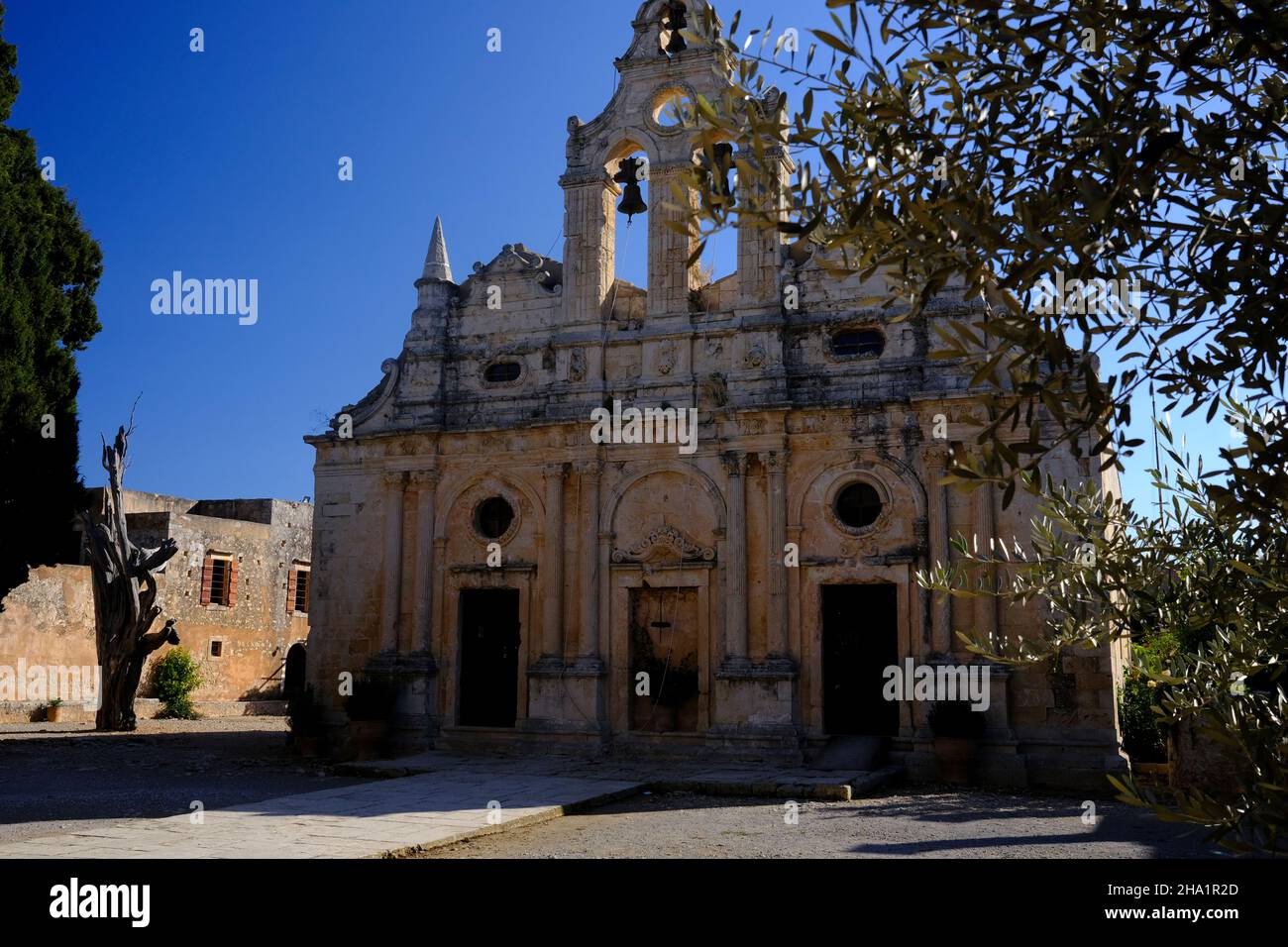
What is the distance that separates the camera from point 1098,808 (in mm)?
12969

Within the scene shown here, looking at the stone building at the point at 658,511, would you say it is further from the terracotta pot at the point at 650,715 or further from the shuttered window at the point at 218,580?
the shuttered window at the point at 218,580

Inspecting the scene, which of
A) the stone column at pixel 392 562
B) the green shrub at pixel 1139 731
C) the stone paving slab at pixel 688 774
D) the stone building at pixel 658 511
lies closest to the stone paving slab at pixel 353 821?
the stone paving slab at pixel 688 774

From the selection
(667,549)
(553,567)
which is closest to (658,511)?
(667,549)

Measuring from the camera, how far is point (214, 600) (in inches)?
1163

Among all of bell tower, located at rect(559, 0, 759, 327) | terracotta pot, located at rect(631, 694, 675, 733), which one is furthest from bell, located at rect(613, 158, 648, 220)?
terracotta pot, located at rect(631, 694, 675, 733)

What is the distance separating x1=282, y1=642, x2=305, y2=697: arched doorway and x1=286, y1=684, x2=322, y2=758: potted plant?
13.5 metres

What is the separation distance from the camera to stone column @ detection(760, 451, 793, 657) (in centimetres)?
1680

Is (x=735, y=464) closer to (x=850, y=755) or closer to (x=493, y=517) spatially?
(x=493, y=517)

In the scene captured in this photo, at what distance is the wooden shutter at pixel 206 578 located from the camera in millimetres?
29094

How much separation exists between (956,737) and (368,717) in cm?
934

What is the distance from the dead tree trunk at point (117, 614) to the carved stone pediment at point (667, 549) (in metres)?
11.1

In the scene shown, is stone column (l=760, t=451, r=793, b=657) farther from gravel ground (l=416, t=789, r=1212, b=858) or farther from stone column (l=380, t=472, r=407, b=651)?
stone column (l=380, t=472, r=407, b=651)

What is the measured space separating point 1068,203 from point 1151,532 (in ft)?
6.00
